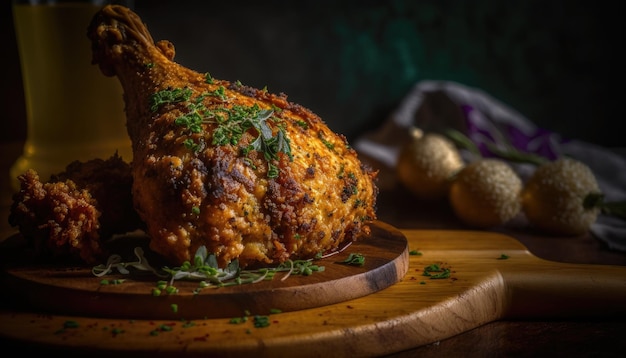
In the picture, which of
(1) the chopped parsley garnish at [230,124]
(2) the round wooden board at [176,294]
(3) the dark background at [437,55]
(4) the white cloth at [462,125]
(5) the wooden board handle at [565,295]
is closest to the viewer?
(2) the round wooden board at [176,294]

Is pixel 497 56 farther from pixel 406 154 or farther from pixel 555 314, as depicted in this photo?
pixel 555 314

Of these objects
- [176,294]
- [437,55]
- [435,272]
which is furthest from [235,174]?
[437,55]

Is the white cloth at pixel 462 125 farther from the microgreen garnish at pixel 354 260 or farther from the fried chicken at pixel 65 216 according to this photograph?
the fried chicken at pixel 65 216

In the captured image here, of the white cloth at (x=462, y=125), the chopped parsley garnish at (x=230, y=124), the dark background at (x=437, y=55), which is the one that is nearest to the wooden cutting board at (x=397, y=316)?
the chopped parsley garnish at (x=230, y=124)

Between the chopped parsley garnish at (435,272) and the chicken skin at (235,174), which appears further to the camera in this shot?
the chopped parsley garnish at (435,272)

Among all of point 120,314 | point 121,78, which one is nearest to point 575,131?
point 121,78

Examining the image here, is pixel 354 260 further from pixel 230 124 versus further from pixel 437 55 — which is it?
pixel 437 55
